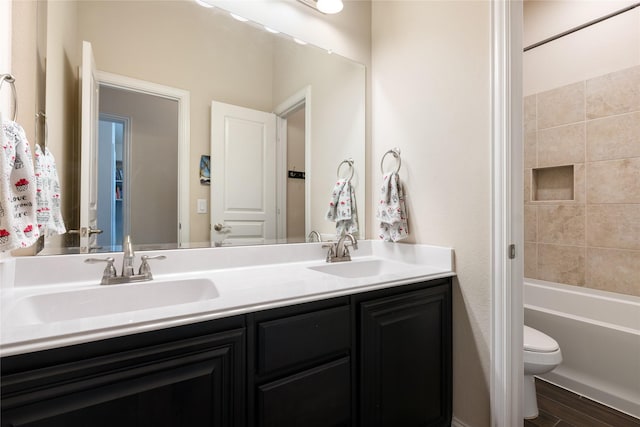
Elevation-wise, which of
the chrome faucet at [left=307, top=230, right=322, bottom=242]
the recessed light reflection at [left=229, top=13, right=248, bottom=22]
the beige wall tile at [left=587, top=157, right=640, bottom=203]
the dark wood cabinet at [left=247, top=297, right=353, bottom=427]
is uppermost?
the recessed light reflection at [left=229, top=13, right=248, bottom=22]

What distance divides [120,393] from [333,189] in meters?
1.36

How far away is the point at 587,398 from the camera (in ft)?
5.66

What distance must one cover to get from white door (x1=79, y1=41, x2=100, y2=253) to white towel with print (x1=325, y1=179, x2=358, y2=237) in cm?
110

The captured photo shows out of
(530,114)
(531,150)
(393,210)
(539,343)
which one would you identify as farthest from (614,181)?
(393,210)

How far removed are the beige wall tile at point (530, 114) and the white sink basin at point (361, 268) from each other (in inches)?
66.3

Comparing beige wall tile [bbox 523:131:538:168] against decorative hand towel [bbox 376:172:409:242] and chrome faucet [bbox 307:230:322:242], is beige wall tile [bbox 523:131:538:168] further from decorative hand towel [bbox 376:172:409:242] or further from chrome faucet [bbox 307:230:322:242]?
chrome faucet [bbox 307:230:322:242]

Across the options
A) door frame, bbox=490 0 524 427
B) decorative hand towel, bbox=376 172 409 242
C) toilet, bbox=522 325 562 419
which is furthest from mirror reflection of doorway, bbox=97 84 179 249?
toilet, bbox=522 325 562 419

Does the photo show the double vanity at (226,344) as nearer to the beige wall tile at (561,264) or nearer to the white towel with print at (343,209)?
the white towel with print at (343,209)

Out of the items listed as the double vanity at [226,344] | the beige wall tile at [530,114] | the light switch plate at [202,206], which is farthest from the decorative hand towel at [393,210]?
the beige wall tile at [530,114]

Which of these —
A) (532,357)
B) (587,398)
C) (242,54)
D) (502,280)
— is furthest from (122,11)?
(587,398)

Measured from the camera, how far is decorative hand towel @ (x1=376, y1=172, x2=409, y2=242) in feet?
5.21

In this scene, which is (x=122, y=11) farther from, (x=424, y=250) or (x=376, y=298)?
(x=424, y=250)

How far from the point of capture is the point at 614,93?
1.97 m

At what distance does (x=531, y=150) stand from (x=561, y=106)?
1.11 ft
